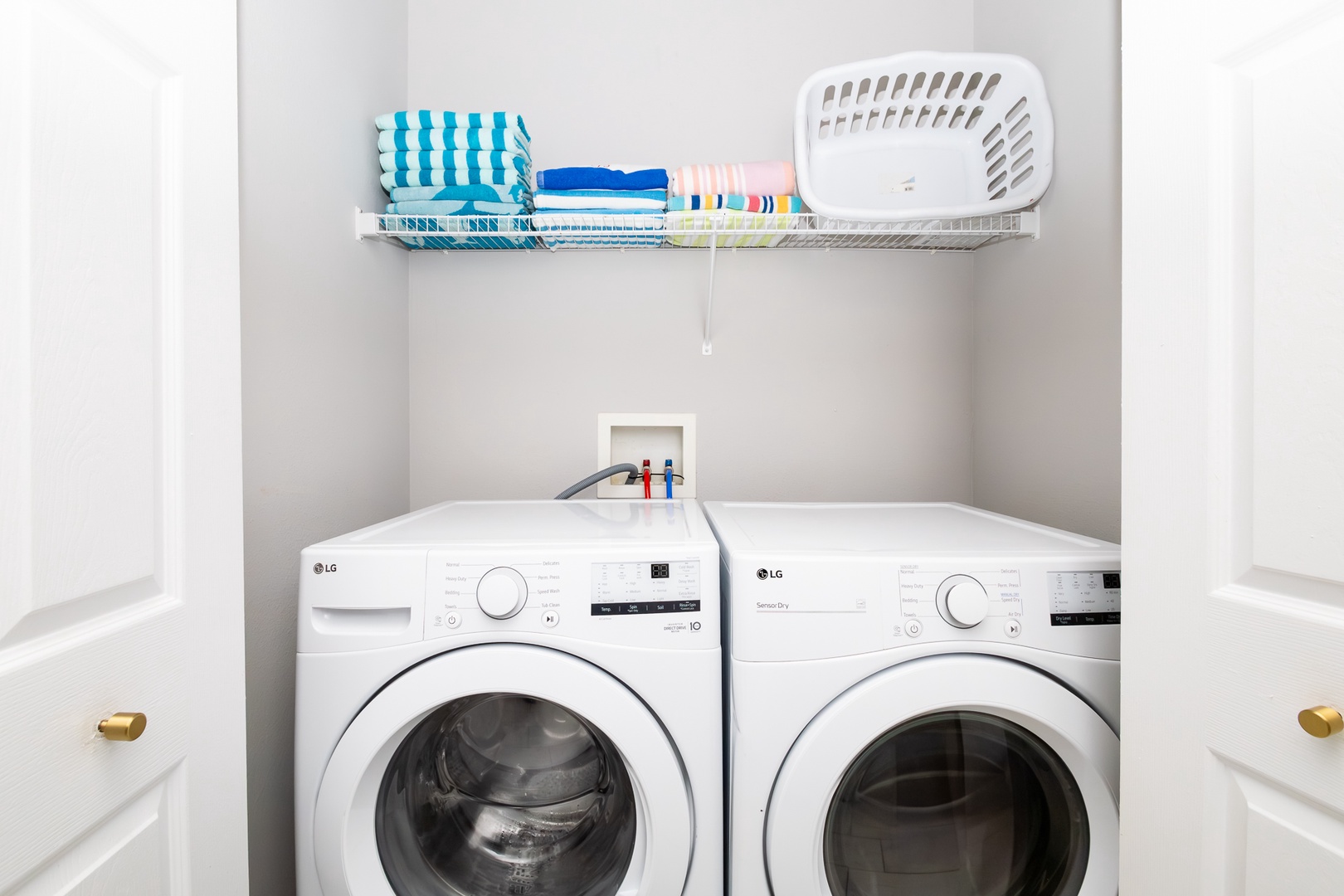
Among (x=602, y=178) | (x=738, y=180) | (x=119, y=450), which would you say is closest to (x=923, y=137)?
(x=738, y=180)

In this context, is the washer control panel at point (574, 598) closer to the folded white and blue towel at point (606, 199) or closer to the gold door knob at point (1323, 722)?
the gold door knob at point (1323, 722)

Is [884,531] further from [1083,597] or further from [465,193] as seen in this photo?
[465,193]

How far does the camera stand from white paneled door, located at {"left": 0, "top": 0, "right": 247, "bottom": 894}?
0.49 m

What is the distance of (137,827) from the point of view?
609 millimetres

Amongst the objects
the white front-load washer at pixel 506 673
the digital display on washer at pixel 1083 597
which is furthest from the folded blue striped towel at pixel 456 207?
the digital display on washer at pixel 1083 597

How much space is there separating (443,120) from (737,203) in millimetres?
647

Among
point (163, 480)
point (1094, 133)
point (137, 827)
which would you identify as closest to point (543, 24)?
point (1094, 133)

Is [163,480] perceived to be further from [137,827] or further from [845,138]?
[845,138]

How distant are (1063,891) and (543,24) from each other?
2068mm

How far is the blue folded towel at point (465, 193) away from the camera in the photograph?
4.43 feet

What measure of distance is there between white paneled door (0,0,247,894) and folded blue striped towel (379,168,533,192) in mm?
624

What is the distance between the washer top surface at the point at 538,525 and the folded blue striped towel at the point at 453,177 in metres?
0.70

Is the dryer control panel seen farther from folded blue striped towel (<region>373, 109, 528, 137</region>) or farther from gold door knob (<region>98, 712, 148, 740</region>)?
folded blue striped towel (<region>373, 109, 528, 137</region>)

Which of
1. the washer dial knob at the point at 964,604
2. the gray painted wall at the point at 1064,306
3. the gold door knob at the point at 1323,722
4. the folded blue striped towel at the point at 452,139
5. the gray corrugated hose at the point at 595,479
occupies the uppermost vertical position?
the folded blue striped towel at the point at 452,139
